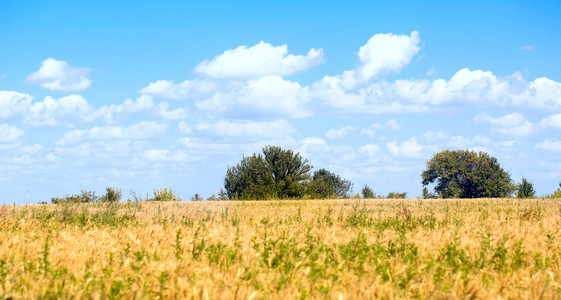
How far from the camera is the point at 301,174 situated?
47125mm

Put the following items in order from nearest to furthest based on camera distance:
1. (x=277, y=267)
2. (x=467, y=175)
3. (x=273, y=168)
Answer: (x=277, y=267), (x=273, y=168), (x=467, y=175)

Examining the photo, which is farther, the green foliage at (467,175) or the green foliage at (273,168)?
the green foliage at (467,175)

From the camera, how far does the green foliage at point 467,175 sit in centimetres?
7331

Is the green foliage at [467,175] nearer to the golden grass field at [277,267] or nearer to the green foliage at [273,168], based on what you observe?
the green foliage at [273,168]

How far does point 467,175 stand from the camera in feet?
243

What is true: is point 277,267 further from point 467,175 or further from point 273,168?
point 467,175

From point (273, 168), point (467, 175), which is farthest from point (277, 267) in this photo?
point (467, 175)

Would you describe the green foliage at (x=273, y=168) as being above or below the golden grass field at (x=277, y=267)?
above

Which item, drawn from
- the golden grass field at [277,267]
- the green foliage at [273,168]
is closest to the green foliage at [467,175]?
the green foliage at [273,168]

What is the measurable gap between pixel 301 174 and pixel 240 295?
4283 cm

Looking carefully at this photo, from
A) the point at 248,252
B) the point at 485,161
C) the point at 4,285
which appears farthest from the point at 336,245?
the point at 485,161

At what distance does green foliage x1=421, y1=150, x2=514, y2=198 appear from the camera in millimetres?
73312

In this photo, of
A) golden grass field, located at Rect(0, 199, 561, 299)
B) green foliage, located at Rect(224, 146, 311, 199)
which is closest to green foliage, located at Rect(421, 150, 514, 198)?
green foliage, located at Rect(224, 146, 311, 199)

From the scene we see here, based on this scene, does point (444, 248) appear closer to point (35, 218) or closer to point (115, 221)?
point (115, 221)
